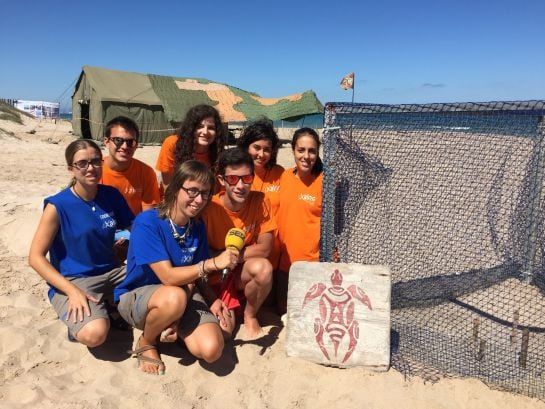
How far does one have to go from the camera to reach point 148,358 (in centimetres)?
297

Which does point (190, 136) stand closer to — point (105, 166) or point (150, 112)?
point (105, 166)

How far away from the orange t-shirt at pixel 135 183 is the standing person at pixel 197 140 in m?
0.25

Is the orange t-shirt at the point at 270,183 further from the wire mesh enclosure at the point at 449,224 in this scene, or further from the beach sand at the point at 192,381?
the beach sand at the point at 192,381

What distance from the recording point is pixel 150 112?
61.5 ft

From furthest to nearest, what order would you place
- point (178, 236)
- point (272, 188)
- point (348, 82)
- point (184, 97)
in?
point (184, 97) → point (348, 82) → point (272, 188) → point (178, 236)

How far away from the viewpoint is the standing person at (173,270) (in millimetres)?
2840

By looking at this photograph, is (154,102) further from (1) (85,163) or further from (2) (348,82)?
(1) (85,163)

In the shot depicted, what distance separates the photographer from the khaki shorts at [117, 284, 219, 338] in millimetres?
2920

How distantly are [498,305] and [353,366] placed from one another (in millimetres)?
1894

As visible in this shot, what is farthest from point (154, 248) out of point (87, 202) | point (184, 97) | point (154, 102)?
point (184, 97)

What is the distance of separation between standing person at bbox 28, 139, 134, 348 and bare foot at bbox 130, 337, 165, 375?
261 mm

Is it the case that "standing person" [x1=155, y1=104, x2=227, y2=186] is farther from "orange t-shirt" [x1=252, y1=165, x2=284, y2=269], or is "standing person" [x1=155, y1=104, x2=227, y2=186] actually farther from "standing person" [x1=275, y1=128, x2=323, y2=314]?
"standing person" [x1=275, y1=128, x2=323, y2=314]

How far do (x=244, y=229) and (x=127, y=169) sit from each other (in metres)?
1.31

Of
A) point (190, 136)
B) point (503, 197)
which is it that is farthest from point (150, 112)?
point (503, 197)
